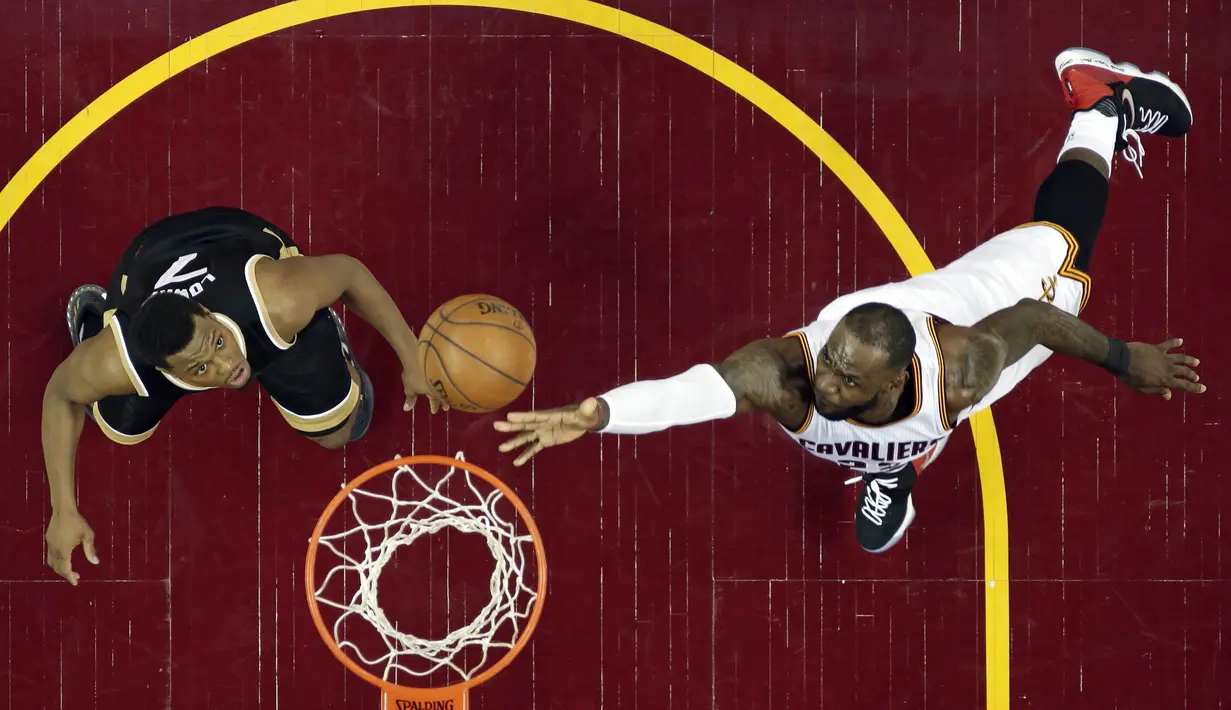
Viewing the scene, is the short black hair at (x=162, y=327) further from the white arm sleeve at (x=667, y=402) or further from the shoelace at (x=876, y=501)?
the shoelace at (x=876, y=501)

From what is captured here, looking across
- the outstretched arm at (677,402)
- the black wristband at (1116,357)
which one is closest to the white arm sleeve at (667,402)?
the outstretched arm at (677,402)

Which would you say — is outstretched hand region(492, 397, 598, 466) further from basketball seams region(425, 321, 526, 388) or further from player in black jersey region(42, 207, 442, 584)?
player in black jersey region(42, 207, 442, 584)

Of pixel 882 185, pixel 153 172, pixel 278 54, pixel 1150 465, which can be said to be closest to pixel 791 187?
pixel 882 185

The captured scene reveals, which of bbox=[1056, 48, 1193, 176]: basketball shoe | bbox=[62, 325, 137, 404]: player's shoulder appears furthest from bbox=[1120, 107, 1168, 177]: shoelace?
bbox=[62, 325, 137, 404]: player's shoulder

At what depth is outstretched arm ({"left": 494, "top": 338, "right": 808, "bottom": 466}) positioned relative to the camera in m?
3.33

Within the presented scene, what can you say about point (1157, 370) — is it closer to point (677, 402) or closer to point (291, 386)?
point (677, 402)

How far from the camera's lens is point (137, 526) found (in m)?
5.54

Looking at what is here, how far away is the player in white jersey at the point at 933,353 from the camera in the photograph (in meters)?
3.61

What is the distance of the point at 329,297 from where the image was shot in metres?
4.57

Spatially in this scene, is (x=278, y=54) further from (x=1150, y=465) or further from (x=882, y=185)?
(x=1150, y=465)

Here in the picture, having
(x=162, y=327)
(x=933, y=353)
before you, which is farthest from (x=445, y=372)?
(x=933, y=353)

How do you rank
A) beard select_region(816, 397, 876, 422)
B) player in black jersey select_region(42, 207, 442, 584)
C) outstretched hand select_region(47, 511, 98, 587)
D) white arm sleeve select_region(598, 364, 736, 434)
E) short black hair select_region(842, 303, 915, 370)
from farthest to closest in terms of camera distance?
outstretched hand select_region(47, 511, 98, 587) < player in black jersey select_region(42, 207, 442, 584) < beard select_region(816, 397, 876, 422) < short black hair select_region(842, 303, 915, 370) < white arm sleeve select_region(598, 364, 736, 434)

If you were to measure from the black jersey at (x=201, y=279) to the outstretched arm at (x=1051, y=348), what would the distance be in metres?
3.03

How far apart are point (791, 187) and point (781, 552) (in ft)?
6.86
